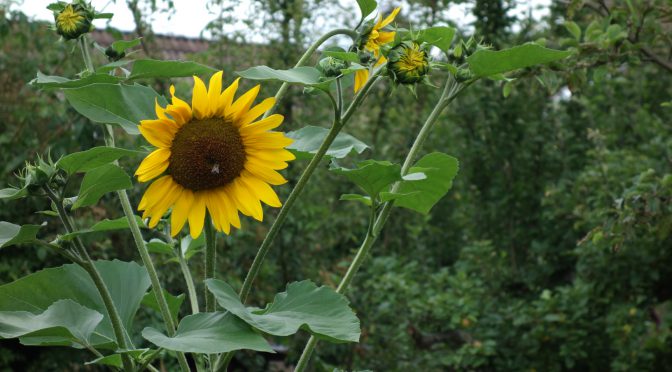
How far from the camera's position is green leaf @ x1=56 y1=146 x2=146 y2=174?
0.95m

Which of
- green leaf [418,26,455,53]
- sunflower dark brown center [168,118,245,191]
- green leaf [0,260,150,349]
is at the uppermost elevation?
green leaf [418,26,455,53]

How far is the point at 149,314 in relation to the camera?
10.5 feet

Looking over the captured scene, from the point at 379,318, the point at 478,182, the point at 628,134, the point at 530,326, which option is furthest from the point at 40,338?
the point at 628,134

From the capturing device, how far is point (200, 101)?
993 millimetres

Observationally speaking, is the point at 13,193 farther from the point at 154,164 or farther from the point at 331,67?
the point at 331,67

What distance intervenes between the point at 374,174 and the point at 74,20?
42cm

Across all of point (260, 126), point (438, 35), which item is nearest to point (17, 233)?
point (260, 126)

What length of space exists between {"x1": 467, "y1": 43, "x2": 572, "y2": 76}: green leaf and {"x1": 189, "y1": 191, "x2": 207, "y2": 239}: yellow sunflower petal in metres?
0.33

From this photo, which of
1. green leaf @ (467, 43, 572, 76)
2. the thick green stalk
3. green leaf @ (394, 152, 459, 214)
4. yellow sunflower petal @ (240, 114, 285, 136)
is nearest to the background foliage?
green leaf @ (394, 152, 459, 214)

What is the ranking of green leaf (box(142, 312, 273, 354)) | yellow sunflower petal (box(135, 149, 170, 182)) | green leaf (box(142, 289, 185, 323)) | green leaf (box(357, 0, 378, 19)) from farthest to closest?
green leaf (box(142, 289, 185, 323)), green leaf (box(357, 0, 378, 19)), yellow sunflower petal (box(135, 149, 170, 182)), green leaf (box(142, 312, 273, 354))

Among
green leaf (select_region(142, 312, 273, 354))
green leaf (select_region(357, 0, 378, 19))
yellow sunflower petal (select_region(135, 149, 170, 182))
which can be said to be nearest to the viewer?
green leaf (select_region(142, 312, 273, 354))

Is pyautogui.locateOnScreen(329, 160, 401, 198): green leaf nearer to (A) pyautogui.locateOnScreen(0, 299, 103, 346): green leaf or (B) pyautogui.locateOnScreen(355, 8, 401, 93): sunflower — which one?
(B) pyautogui.locateOnScreen(355, 8, 401, 93): sunflower

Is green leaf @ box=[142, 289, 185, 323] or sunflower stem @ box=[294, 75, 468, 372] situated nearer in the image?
sunflower stem @ box=[294, 75, 468, 372]

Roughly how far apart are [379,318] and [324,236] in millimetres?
413
